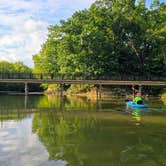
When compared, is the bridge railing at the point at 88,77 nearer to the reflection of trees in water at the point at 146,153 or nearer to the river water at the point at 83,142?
the river water at the point at 83,142

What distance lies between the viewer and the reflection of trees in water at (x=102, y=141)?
16.2 m

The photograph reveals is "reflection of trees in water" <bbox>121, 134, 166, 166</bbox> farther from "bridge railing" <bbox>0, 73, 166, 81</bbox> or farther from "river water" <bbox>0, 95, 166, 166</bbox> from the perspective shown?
"bridge railing" <bbox>0, 73, 166, 81</bbox>

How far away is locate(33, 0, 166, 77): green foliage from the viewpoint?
62156 millimetres

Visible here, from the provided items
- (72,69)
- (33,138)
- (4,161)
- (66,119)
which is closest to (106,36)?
(72,69)

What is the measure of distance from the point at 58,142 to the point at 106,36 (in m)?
47.4

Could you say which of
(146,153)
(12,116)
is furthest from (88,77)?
(146,153)

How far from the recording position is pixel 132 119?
99.5 feet

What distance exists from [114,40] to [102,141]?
1897 inches

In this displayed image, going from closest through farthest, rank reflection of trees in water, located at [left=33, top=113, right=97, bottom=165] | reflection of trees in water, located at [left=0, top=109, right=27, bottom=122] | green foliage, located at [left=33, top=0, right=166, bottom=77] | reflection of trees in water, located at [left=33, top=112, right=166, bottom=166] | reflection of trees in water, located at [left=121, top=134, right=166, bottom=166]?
reflection of trees in water, located at [left=121, top=134, right=166, bottom=166], reflection of trees in water, located at [left=33, top=112, right=166, bottom=166], reflection of trees in water, located at [left=33, top=113, right=97, bottom=165], reflection of trees in water, located at [left=0, top=109, right=27, bottom=122], green foliage, located at [left=33, top=0, right=166, bottom=77]

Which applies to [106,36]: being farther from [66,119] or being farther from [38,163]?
[38,163]

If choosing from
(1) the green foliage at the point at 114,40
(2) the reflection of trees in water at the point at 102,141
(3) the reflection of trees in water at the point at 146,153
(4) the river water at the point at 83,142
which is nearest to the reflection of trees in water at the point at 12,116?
(4) the river water at the point at 83,142

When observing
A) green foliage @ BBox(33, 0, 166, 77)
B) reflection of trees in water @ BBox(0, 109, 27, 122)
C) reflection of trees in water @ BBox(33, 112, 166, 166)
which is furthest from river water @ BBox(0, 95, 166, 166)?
green foliage @ BBox(33, 0, 166, 77)

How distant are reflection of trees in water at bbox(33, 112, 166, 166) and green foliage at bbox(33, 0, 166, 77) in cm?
3343

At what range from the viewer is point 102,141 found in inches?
793
